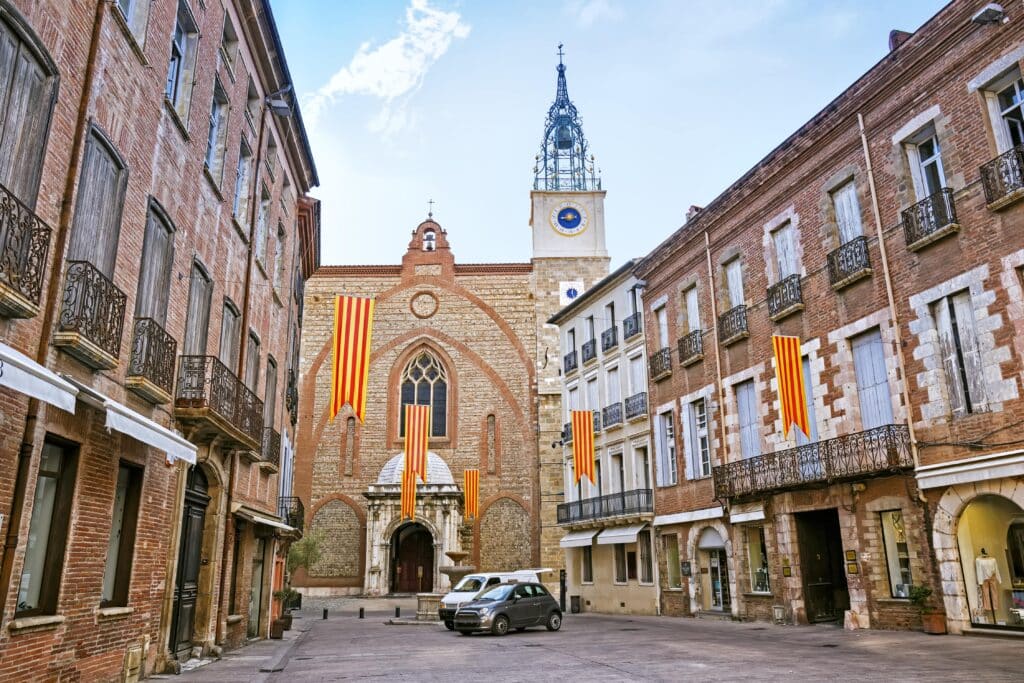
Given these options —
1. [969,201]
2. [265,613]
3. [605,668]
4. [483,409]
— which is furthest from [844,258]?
[483,409]

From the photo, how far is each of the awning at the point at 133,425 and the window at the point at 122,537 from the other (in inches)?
32.4

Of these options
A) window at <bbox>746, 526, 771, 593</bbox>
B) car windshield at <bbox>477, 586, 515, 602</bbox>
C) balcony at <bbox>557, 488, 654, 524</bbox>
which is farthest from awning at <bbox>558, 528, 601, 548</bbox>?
car windshield at <bbox>477, 586, 515, 602</bbox>

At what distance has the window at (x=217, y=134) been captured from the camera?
1462cm

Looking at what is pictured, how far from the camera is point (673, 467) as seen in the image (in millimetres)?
25828

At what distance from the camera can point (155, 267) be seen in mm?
11633

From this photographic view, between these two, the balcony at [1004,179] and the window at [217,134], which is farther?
the window at [217,134]

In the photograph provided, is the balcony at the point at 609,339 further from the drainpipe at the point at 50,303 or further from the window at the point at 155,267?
the drainpipe at the point at 50,303

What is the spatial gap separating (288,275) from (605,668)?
14.0 meters

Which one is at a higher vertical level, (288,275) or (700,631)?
(288,275)

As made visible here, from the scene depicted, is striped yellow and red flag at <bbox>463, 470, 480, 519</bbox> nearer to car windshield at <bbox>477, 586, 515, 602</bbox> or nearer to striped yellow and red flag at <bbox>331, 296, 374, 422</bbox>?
car windshield at <bbox>477, 586, 515, 602</bbox>

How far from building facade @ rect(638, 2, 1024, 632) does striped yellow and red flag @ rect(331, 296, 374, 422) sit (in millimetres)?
10512

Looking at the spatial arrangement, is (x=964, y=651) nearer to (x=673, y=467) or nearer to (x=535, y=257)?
(x=673, y=467)

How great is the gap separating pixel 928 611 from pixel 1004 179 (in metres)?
8.27

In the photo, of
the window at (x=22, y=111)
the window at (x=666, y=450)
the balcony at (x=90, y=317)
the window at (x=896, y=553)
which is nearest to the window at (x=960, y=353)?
the window at (x=896, y=553)
